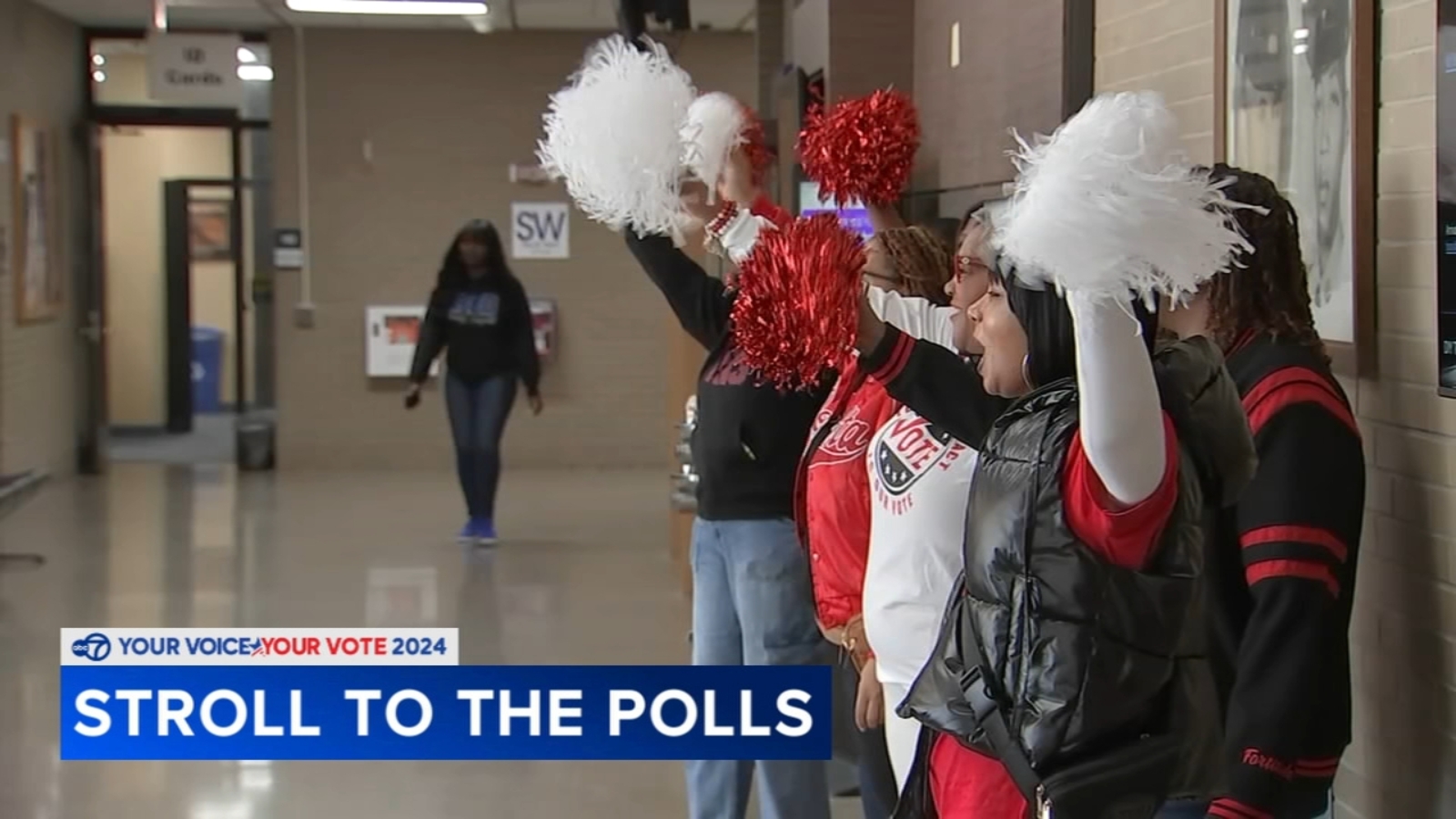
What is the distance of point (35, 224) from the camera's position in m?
10.3

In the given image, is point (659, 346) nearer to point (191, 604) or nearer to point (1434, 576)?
point (191, 604)

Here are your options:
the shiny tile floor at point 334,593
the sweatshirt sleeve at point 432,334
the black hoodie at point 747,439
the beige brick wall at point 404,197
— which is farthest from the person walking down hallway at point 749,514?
the beige brick wall at point 404,197

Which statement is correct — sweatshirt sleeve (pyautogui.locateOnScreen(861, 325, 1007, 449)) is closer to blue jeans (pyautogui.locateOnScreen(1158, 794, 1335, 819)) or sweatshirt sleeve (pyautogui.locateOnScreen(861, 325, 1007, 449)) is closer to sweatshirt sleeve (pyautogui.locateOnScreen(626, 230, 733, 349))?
blue jeans (pyautogui.locateOnScreen(1158, 794, 1335, 819))

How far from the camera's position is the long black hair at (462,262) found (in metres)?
8.22

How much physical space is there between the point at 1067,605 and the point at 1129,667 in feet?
0.30

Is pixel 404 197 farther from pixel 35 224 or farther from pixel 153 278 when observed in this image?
pixel 153 278

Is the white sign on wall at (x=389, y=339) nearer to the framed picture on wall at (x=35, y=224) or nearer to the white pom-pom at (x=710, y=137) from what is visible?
the framed picture on wall at (x=35, y=224)

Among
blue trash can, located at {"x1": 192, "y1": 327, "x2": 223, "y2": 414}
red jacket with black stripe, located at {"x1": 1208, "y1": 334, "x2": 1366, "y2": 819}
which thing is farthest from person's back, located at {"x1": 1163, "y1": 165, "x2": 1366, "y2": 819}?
blue trash can, located at {"x1": 192, "y1": 327, "x2": 223, "y2": 414}

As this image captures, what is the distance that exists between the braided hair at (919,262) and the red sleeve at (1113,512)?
1.04m

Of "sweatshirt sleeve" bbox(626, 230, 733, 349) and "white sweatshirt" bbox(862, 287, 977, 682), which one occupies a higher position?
"sweatshirt sleeve" bbox(626, 230, 733, 349)

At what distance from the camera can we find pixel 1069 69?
12.5 feet

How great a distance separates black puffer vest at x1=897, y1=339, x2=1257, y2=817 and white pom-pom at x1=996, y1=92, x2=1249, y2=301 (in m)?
0.16

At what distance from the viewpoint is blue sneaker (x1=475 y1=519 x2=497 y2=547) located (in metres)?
8.23

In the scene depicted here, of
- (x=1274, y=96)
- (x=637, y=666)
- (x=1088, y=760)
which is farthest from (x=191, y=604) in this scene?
(x=1088, y=760)
